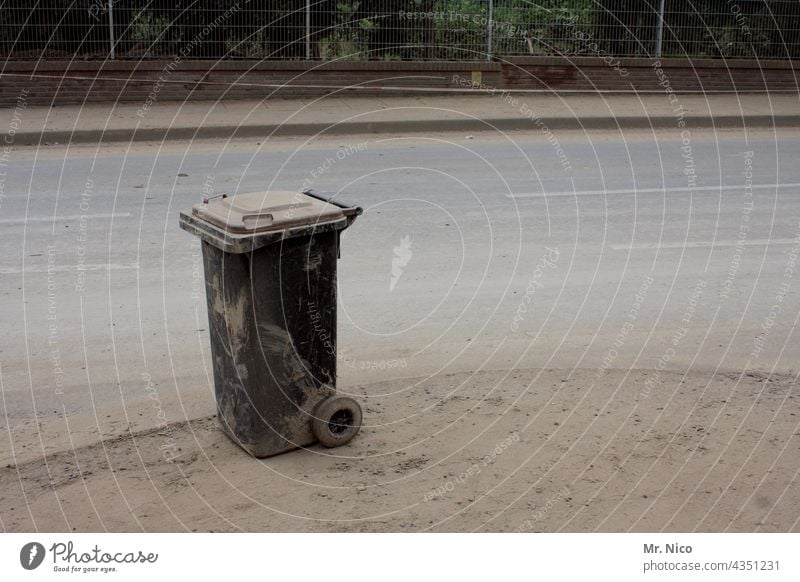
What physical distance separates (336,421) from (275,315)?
631 mm

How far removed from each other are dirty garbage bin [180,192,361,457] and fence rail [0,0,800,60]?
10.7 meters

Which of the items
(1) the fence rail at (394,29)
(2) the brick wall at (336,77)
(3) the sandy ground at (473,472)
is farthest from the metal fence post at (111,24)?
(3) the sandy ground at (473,472)

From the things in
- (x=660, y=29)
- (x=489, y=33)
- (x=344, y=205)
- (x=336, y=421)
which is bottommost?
(x=336, y=421)

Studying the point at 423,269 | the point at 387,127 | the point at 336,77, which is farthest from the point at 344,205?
the point at 336,77

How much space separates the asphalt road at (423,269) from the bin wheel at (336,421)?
1.46 feet

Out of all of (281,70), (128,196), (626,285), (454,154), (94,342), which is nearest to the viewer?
(94,342)

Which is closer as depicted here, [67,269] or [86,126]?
[67,269]

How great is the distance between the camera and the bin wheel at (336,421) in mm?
4680

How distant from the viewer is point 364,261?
25.9 ft

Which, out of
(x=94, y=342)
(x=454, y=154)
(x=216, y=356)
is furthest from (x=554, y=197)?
(x=216, y=356)

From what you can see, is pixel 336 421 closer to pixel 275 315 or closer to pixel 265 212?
pixel 275 315

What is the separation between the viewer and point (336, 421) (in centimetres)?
475

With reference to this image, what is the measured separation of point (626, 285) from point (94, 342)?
3.70 m

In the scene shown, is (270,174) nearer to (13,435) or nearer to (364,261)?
(364,261)
